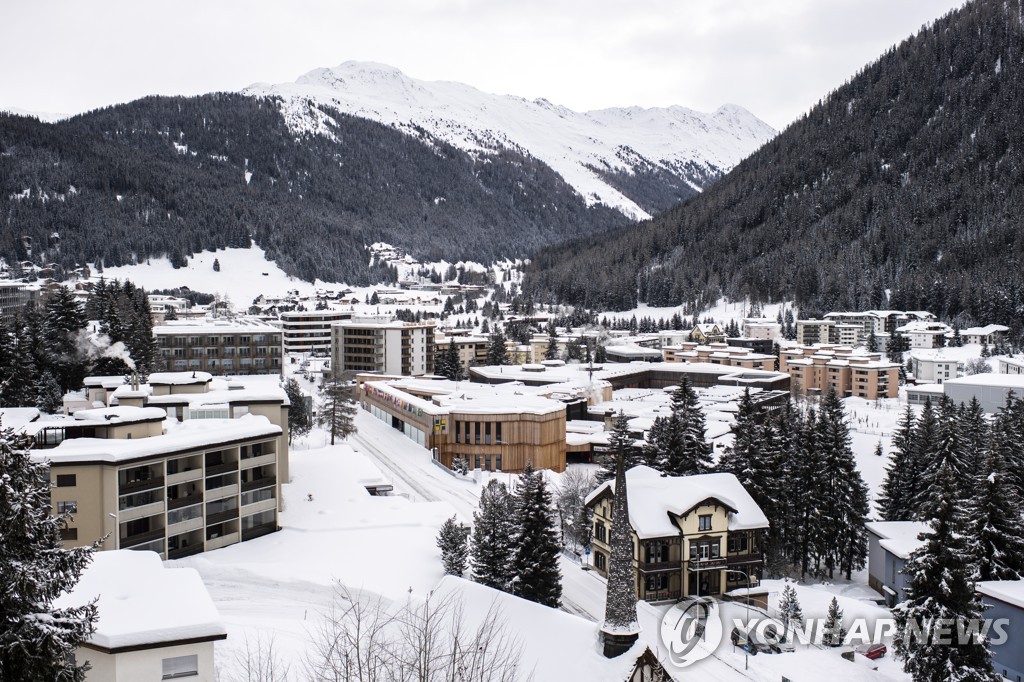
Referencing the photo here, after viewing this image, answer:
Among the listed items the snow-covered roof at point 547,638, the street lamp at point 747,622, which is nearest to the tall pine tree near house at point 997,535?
the street lamp at point 747,622

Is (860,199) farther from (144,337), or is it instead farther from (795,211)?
(144,337)

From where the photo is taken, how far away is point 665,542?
31266mm

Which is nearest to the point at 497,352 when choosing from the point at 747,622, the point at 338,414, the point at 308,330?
the point at 308,330

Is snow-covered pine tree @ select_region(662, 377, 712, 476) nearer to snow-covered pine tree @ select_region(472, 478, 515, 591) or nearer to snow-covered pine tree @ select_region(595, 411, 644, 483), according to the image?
snow-covered pine tree @ select_region(595, 411, 644, 483)

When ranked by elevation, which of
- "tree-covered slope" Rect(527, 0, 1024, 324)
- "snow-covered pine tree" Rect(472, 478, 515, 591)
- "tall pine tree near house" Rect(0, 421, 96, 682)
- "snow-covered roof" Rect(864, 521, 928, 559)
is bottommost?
"snow-covered roof" Rect(864, 521, 928, 559)

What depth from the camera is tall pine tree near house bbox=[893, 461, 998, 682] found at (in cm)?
2041

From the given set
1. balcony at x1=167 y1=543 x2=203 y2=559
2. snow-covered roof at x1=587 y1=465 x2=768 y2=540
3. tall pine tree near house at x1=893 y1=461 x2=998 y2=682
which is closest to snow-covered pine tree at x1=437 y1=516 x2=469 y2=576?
snow-covered roof at x1=587 y1=465 x2=768 y2=540

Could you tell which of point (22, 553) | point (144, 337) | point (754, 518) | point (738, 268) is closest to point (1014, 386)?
point (754, 518)

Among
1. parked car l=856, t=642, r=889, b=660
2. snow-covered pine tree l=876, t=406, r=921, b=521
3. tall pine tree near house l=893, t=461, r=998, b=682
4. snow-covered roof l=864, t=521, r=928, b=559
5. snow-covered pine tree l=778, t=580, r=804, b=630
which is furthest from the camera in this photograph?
snow-covered pine tree l=876, t=406, r=921, b=521

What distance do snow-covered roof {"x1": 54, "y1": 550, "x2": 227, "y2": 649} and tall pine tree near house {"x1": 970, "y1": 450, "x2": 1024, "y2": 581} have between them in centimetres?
2524

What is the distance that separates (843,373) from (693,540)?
72.1 meters

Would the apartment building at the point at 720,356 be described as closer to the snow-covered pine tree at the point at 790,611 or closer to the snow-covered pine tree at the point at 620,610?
the snow-covered pine tree at the point at 790,611

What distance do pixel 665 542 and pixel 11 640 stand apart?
25527 millimetres

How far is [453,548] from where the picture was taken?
102ft
